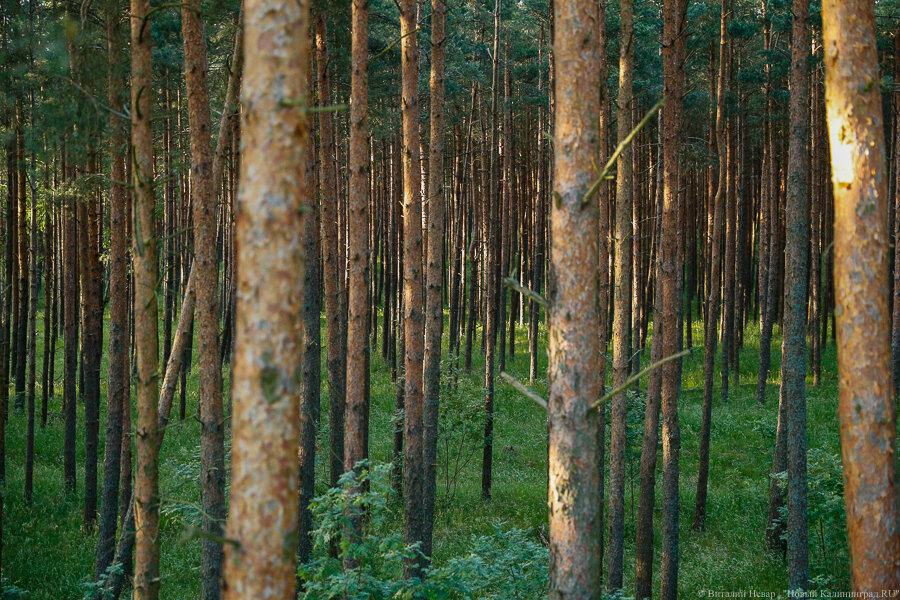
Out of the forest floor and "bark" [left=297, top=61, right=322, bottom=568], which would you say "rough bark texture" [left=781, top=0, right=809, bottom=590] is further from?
"bark" [left=297, top=61, right=322, bottom=568]

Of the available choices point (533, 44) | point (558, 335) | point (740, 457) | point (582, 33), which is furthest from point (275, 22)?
point (533, 44)

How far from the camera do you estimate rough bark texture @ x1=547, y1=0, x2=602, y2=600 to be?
4.80 m

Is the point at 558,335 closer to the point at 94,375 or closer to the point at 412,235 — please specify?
the point at 412,235

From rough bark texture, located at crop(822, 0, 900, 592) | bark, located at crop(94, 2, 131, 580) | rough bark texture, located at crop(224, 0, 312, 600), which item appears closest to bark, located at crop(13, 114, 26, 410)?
bark, located at crop(94, 2, 131, 580)

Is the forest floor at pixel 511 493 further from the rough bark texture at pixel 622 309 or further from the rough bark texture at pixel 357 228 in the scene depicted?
the rough bark texture at pixel 357 228

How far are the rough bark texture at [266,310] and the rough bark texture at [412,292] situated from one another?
6344mm

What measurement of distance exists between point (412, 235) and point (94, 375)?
7707mm

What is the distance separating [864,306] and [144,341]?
5.97m

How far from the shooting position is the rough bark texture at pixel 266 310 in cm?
356

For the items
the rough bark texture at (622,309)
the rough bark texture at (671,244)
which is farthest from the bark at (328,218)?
the rough bark texture at (671,244)

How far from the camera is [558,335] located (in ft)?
16.0

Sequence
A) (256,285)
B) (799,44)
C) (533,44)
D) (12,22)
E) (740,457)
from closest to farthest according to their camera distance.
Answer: (256,285) < (799,44) < (12,22) < (740,457) < (533,44)

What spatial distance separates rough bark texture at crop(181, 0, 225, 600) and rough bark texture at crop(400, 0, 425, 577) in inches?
112

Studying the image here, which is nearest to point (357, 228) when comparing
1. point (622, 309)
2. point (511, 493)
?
point (622, 309)
